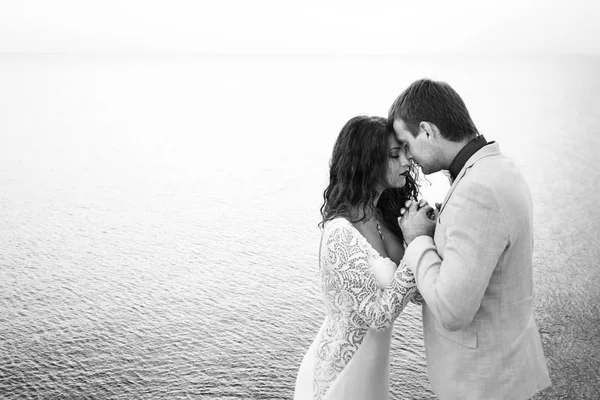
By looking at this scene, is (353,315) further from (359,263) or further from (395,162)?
(395,162)

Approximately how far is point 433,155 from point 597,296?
5527mm

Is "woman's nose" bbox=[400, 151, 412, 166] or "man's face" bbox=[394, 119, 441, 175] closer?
"man's face" bbox=[394, 119, 441, 175]

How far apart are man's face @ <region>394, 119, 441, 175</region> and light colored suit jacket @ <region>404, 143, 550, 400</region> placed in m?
0.13

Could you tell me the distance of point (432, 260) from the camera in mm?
1958

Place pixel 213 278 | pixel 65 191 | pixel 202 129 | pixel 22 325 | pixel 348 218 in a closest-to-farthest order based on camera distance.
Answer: pixel 348 218 → pixel 22 325 → pixel 213 278 → pixel 65 191 → pixel 202 129

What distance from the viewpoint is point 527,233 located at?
194 centimetres

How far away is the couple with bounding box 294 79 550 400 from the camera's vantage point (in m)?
1.86

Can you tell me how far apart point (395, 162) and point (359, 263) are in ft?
1.32

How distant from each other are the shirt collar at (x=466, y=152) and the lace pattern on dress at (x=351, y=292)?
14.2 inches

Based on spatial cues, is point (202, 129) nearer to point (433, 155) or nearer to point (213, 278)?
point (213, 278)

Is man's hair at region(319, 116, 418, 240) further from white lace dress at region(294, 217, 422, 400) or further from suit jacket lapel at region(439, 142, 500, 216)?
suit jacket lapel at region(439, 142, 500, 216)

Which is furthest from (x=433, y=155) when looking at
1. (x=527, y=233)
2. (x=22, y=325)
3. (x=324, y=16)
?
(x=324, y=16)

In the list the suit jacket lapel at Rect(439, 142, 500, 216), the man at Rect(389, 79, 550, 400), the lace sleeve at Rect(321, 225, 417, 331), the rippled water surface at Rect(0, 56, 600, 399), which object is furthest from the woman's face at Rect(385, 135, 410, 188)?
the rippled water surface at Rect(0, 56, 600, 399)

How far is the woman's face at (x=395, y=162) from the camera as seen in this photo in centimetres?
238
